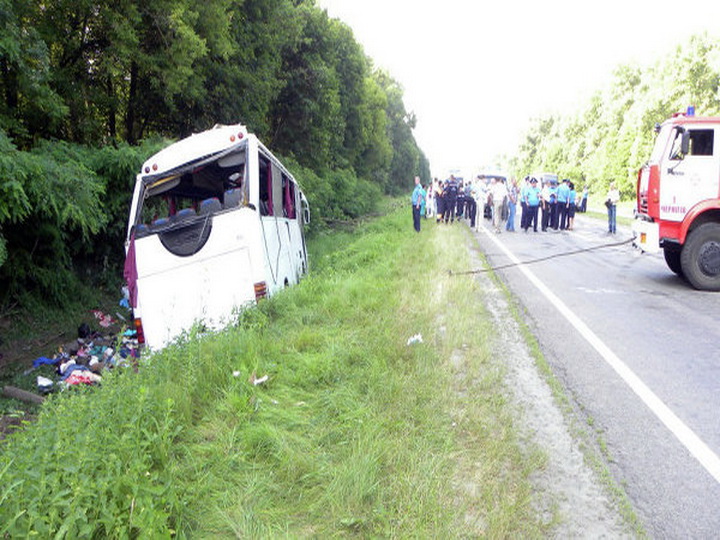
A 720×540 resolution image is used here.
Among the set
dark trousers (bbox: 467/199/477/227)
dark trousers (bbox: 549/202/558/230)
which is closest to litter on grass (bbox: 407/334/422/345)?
dark trousers (bbox: 549/202/558/230)

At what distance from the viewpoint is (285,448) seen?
317 cm

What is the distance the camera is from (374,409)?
370 centimetres

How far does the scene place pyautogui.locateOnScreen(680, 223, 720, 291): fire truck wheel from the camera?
8.38 metres

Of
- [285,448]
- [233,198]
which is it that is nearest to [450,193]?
[233,198]

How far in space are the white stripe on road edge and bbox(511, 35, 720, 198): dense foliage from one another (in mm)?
12891

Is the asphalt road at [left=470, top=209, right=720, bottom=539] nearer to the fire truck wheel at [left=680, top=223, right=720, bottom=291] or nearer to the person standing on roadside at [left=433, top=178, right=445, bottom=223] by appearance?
the fire truck wheel at [left=680, top=223, right=720, bottom=291]

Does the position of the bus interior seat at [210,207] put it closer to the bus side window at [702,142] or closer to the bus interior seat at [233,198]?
the bus interior seat at [233,198]

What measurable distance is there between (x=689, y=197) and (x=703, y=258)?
1027 millimetres

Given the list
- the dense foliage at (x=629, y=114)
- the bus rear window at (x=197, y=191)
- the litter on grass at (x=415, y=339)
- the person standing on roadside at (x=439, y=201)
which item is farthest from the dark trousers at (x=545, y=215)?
the litter on grass at (x=415, y=339)

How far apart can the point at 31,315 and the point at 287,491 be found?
8430 mm

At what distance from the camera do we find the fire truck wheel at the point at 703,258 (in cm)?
838

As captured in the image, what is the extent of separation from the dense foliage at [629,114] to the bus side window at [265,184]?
530 inches

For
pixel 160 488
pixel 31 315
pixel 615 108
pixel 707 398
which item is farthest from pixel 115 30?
pixel 615 108

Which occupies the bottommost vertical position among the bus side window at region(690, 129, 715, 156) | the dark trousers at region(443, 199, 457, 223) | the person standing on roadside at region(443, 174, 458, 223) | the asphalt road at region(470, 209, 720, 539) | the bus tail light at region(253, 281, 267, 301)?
the asphalt road at region(470, 209, 720, 539)
